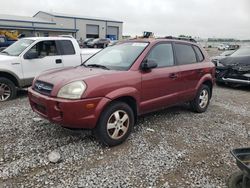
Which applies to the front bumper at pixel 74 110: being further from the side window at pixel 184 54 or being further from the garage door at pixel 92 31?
the garage door at pixel 92 31

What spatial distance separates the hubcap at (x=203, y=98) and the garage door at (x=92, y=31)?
50.4m

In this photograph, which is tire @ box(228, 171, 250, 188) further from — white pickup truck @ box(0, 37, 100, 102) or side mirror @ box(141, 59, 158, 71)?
white pickup truck @ box(0, 37, 100, 102)

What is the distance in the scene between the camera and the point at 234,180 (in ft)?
9.95

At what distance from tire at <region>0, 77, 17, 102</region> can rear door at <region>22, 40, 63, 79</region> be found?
449mm

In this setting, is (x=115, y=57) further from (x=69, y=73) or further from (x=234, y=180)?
(x=234, y=180)

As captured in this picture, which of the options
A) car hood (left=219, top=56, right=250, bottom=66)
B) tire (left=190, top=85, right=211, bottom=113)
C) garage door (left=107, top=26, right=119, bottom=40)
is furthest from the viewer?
garage door (left=107, top=26, right=119, bottom=40)

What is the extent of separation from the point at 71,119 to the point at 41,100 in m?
0.63

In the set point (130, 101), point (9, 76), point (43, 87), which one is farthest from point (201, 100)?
point (9, 76)

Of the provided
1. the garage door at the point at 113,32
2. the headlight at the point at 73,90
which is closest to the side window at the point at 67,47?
the headlight at the point at 73,90

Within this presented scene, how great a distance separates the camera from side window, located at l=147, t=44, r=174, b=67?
473 centimetres

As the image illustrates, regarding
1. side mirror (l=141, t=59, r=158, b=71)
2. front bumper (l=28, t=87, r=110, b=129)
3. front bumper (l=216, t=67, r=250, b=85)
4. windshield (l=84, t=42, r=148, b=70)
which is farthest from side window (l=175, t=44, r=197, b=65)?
front bumper (l=216, t=67, r=250, b=85)

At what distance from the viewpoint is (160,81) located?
4688 millimetres

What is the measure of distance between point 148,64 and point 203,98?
2.42 metres

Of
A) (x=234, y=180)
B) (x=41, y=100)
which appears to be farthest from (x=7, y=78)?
(x=234, y=180)
